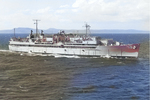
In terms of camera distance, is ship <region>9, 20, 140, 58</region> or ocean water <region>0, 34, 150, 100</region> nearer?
ocean water <region>0, 34, 150, 100</region>

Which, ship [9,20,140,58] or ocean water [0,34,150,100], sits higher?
ship [9,20,140,58]

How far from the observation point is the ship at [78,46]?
6969 cm

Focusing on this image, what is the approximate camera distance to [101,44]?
77062 mm

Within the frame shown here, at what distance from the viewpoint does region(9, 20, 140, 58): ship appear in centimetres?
6969

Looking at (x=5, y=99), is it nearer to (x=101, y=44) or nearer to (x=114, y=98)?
(x=114, y=98)

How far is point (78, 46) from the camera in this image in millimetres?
76562

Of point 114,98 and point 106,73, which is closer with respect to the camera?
point 114,98

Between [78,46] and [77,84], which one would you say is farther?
[78,46]

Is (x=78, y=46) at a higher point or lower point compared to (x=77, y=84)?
higher

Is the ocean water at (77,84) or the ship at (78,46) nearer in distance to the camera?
the ocean water at (77,84)

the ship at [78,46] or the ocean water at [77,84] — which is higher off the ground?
the ship at [78,46]

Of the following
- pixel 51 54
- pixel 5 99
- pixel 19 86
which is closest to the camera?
pixel 5 99

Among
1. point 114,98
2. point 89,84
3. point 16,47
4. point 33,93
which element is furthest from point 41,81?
point 16,47

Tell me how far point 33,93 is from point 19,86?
5280 millimetres
